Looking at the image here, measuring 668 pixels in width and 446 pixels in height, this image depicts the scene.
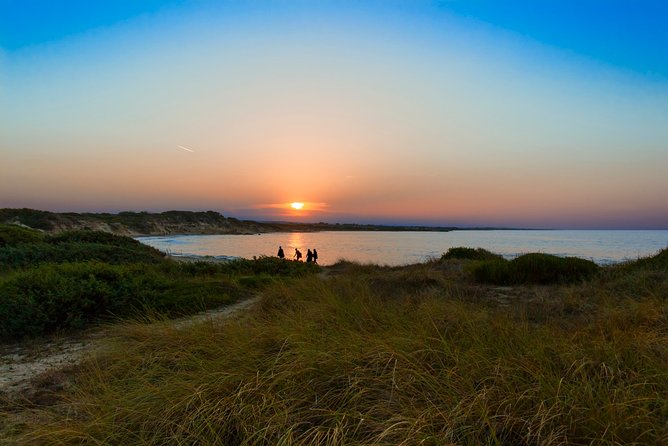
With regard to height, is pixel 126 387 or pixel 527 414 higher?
pixel 527 414

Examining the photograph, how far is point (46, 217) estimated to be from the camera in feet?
220

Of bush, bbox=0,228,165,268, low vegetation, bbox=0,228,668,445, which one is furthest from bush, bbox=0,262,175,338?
low vegetation, bbox=0,228,668,445

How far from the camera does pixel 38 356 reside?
19.7ft

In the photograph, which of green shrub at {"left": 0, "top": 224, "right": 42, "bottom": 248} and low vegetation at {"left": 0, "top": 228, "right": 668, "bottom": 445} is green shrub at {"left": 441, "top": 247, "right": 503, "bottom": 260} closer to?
low vegetation at {"left": 0, "top": 228, "right": 668, "bottom": 445}

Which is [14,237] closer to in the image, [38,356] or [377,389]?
[38,356]

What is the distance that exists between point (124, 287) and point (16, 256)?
8.35m

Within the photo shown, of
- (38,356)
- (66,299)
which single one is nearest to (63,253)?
(66,299)

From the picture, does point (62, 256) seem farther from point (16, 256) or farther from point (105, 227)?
point (105, 227)

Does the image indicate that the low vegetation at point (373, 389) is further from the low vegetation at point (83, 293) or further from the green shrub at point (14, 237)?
the green shrub at point (14, 237)

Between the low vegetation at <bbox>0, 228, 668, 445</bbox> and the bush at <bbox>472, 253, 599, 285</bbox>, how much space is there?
300 inches

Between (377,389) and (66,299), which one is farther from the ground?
(377,389)

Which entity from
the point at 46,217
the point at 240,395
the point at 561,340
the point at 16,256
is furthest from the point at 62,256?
the point at 46,217

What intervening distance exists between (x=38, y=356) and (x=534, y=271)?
13256mm

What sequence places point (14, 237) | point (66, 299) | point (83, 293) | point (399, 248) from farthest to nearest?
point (399, 248)
point (14, 237)
point (83, 293)
point (66, 299)
